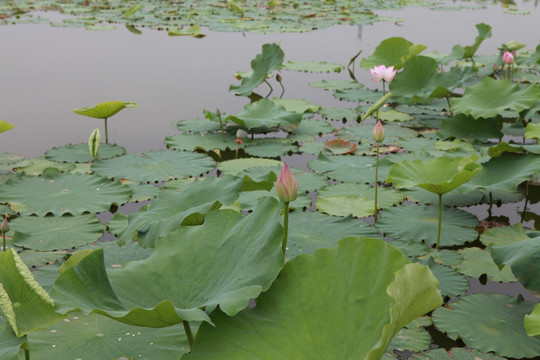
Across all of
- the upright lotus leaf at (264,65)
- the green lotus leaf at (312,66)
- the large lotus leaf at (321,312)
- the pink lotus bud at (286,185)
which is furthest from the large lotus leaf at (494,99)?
the large lotus leaf at (321,312)

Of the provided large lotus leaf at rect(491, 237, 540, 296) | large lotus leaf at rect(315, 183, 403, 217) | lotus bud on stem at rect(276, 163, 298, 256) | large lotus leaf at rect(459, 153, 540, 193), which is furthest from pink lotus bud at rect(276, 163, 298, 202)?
large lotus leaf at rect(459, 153, 540, 193)

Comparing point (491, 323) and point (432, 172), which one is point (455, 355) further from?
point (432, 172)

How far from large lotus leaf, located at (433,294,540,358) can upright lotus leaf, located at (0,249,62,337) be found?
1225 mm

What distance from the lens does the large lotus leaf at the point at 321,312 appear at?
1.17m

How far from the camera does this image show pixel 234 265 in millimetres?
1343

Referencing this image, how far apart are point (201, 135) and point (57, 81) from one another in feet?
6.73

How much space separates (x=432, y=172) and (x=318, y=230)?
1.84 feet

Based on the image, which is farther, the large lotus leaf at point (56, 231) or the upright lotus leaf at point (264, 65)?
the upright lotus leaf at point (264, 65)

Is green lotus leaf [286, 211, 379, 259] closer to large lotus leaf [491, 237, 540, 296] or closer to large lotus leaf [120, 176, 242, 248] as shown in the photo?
large lotus leaf [120, 176, 242, 248]

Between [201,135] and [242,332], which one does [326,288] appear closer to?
[242,332]

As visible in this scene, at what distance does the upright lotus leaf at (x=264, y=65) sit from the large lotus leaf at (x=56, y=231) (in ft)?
6.94

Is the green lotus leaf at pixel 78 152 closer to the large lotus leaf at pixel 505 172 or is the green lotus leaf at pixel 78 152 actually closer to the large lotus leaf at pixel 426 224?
the large lotus leaf at pixel 426 224

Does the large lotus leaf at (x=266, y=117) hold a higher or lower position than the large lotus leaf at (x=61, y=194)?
higher

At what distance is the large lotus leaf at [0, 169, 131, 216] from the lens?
2654 millimetres
